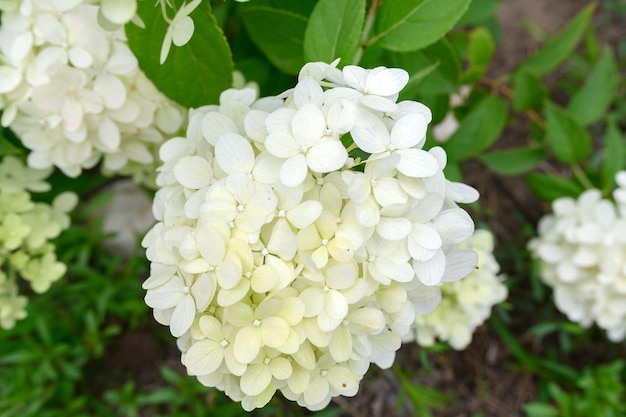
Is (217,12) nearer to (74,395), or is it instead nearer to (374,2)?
(374,2)

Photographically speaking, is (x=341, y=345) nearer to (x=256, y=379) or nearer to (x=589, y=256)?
(x=256, y=379)

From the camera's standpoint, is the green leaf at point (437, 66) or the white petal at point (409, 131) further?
the green leaf at point (437, 66)

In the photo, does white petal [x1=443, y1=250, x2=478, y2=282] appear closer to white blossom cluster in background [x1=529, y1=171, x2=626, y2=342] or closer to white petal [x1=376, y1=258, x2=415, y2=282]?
white petal [x1=376, y1=258, x2=415, y2=282]

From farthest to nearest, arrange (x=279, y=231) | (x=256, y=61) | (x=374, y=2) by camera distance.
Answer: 1. (x=256, y=61)
2. (x=374, y=2)
3. (x=279, y=231)

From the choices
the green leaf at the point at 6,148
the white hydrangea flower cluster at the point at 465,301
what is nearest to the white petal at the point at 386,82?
the white hydrangea flower cluster at the point at 465,301

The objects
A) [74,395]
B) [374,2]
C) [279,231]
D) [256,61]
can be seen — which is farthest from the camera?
[74,395]

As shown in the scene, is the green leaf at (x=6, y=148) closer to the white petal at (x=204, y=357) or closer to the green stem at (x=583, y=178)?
the white petal at (x=204, y=357)

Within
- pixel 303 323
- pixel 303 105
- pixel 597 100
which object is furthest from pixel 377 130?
pixel 597 100
